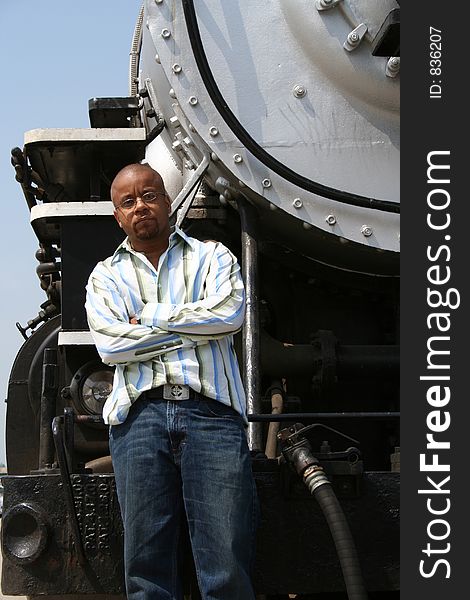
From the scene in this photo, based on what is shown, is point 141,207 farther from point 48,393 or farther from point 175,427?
point 48,393

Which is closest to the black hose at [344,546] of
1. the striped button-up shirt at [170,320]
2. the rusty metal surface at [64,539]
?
the striped button-up shirt at [170,320]

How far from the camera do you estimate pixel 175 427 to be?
2506mm

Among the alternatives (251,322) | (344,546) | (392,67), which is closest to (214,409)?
(344,546)

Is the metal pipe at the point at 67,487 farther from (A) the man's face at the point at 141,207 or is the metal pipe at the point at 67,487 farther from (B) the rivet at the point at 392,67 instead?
(B) the rivet at the point at 392,67

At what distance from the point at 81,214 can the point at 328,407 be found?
125 cm

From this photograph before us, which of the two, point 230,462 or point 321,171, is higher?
point 321,171

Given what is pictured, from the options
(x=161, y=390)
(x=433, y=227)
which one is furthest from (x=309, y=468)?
(x=433, y=227)

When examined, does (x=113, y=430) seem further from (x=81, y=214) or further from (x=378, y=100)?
(x=378, y=100)

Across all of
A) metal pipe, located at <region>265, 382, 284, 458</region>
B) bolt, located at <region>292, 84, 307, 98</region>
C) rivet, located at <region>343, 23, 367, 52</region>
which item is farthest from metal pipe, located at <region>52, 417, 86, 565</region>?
rivet, located at <region>343, 23, 367, 52</region>

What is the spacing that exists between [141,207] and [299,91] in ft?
4.21

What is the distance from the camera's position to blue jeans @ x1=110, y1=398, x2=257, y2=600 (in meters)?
2.47

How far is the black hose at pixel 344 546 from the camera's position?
2549 mm

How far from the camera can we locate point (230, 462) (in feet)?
8.23

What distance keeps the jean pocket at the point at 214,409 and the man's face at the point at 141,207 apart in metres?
0.47
